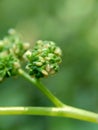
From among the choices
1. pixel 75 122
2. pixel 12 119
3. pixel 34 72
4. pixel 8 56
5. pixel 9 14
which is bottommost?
pixel 34 72

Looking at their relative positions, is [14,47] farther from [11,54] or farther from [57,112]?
[57,112]

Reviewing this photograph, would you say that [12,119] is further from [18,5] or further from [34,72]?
[34,72]

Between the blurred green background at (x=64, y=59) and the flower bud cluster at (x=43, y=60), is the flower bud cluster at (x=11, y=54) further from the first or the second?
the blurred green background at (x=64, y=59)

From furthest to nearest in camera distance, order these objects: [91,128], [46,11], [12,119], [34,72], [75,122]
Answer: [46,11] → [12,119] → [75,122] → [91,128] → [34,72]

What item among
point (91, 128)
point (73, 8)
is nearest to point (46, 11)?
point (73, 8)

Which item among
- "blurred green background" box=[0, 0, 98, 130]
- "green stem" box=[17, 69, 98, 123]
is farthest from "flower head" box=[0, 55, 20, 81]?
"blurred green background" box=[0, 0, 98, 130]

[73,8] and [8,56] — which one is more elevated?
[73,8]

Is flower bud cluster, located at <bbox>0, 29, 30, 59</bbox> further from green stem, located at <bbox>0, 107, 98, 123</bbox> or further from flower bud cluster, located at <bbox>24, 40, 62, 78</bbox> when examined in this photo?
green stem, located at <bbox>0, 107, 98, 123</bbox>
